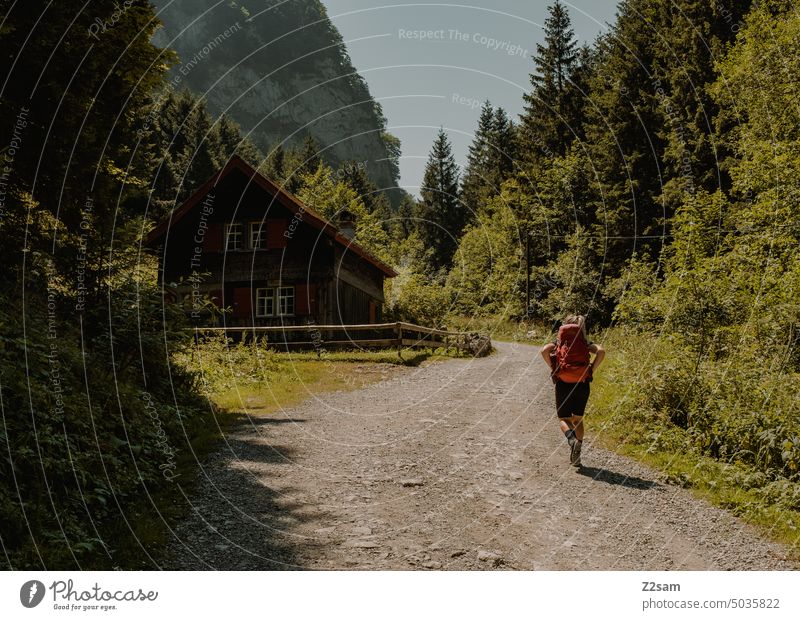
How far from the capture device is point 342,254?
2680cm

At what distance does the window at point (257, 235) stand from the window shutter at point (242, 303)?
202 centimetres

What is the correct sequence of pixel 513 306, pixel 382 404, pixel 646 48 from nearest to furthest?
pixel 382 404, pixel 646 48, pixel 513 306

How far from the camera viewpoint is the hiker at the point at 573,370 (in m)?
7.85

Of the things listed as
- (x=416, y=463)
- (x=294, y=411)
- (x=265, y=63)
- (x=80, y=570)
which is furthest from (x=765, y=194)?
(x=265, y=63)

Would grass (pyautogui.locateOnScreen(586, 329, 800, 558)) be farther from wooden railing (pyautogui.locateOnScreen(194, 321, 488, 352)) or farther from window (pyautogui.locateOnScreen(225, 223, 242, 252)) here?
window (pyautogui.locateOnScreen(225, 223, 242, 252))

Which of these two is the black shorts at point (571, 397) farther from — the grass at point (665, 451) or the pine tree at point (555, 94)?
the pine tree at point (555, 94)

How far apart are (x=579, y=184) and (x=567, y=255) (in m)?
9.52

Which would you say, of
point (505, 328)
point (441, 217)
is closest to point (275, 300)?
point (505, 328)

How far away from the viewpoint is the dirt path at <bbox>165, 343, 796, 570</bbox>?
500cm

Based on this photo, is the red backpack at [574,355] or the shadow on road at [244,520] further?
the red backpack at [574,355]

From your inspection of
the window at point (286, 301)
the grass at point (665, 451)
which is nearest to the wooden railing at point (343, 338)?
the window at point (286, 301)

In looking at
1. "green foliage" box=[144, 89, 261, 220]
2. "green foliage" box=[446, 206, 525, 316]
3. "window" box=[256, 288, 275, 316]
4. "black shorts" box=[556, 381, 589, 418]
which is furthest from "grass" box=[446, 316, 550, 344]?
"green foliage" box=[144, 89, 261, 220]

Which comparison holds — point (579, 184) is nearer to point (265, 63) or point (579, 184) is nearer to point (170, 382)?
point (170, 382)

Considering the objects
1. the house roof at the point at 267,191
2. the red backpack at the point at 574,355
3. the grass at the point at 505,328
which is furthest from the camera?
the grass at the point at 505,328
